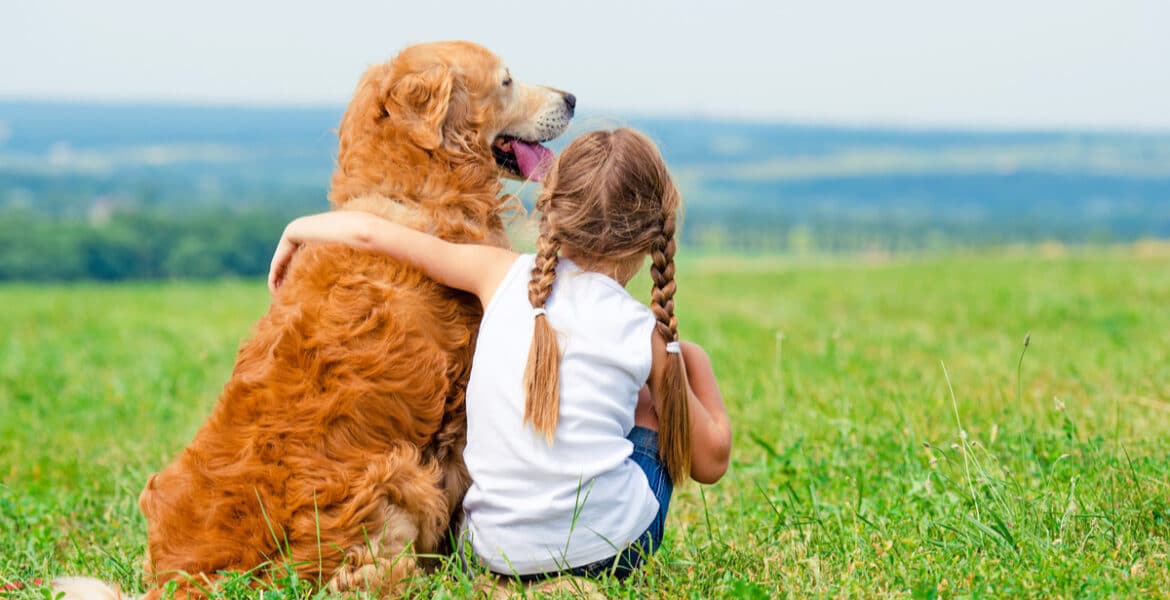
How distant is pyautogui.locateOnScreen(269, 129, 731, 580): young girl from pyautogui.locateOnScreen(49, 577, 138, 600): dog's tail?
1.09 meters

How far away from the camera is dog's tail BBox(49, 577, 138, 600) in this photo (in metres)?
3.08

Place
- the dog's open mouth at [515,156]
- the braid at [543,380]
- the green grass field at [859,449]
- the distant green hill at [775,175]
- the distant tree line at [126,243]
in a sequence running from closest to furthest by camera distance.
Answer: the braid at [543,380], the green grass field at [859,449], the dog's open mouth at [515,156], the distant tree line at [126,243], the distant green hill at [775,175]

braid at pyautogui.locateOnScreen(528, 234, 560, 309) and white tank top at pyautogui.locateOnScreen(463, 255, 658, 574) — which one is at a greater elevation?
braid at pyautogui.locateOnScreen(528, 234, 560, 309)

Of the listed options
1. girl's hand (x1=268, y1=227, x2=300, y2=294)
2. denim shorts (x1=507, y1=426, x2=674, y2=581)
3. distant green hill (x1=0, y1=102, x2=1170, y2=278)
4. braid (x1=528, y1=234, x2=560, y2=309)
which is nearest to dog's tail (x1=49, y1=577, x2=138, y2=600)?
girl's hand (x1=268, y1=227, x2=300, y2=294)

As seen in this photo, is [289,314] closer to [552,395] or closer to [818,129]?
[552,395]

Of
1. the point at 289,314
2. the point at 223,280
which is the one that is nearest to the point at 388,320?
the point at 289,314

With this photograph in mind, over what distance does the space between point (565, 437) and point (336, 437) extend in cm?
67

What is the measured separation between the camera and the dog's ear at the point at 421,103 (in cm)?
355

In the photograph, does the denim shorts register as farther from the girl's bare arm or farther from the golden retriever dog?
the girl's bare arm

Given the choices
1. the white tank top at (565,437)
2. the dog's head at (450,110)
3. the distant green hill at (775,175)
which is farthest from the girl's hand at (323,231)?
the distant green hill at (775,175)

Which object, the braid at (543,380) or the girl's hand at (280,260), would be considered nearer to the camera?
the braid at (543,380)

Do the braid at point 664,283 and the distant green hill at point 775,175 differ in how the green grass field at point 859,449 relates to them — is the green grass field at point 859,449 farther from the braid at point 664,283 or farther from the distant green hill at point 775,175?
the distant green hill at point 775,175

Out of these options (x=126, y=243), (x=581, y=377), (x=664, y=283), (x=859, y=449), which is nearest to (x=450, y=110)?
(x=664, y=283)

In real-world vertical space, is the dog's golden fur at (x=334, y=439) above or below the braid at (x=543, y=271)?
below
